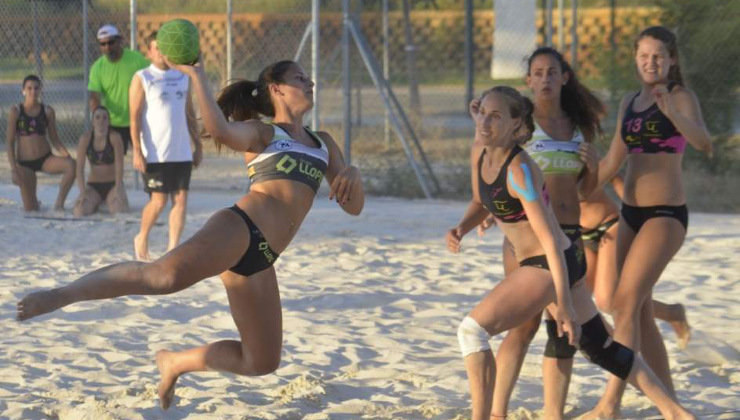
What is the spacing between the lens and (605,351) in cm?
473

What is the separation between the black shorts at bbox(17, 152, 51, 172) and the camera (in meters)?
11.8

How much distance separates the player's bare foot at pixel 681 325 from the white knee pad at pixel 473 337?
2.07 meters

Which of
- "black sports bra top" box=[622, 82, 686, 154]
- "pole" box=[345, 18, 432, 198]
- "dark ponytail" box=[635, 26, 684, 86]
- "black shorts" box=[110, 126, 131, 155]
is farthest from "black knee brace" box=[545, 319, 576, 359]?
"black shorts" box=[110, 126, 131, 155]

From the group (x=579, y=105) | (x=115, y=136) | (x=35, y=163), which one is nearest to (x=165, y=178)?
(x=115, y=136)

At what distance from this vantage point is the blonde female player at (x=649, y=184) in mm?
5176

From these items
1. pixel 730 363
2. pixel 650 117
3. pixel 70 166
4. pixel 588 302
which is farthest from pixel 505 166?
pixel 70 166

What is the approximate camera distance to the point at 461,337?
4637mm

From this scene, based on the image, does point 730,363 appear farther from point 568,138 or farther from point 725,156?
point 725,156

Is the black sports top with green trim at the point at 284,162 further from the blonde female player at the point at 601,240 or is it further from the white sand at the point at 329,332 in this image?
the blonde female player at the point at 601,240

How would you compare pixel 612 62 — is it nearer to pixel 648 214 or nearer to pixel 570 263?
pixel 648 214

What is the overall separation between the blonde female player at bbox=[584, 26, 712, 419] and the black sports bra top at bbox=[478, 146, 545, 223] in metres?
0.76

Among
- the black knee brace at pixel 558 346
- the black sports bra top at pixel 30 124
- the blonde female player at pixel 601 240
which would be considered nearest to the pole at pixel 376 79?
the black sports bra top at pixel 30 124

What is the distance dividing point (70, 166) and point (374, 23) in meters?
6.22

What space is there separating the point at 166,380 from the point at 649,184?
2.43m
